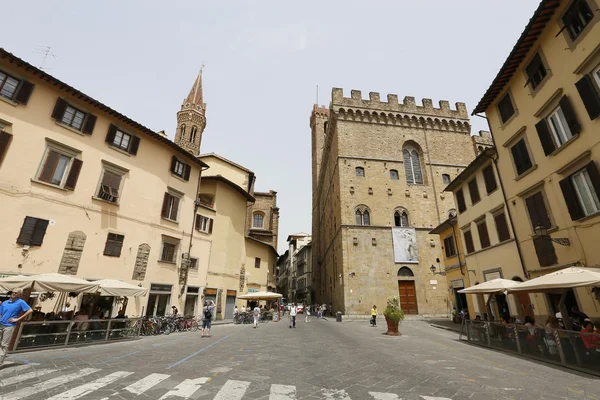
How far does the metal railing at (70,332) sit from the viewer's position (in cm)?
882

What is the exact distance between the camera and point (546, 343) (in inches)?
319

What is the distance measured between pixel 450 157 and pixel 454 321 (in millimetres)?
19352

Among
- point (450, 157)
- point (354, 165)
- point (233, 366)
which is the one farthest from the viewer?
point (450, 157)

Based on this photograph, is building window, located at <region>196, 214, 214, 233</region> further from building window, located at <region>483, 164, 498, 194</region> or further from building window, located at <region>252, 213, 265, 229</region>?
building window, located at <region>483, 164, 498, 194</region>

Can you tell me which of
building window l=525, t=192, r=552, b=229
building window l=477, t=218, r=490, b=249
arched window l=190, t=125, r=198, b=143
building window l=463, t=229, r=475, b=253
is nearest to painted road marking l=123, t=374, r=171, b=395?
building window l=525, t=192, r=552, b=229

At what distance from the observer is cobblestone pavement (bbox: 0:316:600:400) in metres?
4.90

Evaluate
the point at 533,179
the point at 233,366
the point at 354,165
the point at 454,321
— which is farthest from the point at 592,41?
the point at 354,165

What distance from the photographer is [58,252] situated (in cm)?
1287

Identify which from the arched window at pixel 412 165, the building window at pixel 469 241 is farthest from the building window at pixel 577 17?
the arched window at pixel 412 165

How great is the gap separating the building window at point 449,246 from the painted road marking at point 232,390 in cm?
1867

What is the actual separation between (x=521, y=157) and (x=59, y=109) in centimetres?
2222

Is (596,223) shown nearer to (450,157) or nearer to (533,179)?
(533,179)

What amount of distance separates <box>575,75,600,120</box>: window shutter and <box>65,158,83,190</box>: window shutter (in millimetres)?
21491

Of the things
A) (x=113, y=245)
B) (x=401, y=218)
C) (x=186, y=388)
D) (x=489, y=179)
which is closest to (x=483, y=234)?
(x=489, y=179)
